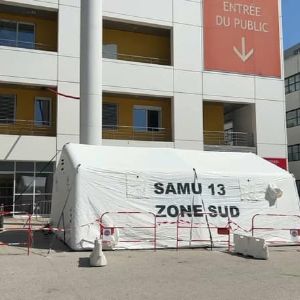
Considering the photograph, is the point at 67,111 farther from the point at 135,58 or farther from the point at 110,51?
the point at 135,58

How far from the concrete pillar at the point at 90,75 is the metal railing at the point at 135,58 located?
8.32 m

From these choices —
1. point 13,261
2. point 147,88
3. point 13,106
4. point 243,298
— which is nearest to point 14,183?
point 13,106

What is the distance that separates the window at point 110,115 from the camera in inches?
1198

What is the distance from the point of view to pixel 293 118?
184 ft

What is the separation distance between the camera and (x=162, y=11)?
3088cm

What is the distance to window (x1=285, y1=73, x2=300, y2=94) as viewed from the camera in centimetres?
5535

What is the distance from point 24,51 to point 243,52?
1372cm

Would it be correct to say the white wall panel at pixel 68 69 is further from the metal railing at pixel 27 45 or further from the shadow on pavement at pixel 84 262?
the shadow on pavement at pixel 84 262

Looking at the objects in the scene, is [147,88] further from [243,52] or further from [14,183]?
[14,183]

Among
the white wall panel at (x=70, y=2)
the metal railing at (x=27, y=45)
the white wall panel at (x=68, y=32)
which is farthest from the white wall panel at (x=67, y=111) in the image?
the white wall panel at (x=70, y=2)

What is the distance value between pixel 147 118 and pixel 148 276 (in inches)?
843

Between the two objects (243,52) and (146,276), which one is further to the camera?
(243,52)

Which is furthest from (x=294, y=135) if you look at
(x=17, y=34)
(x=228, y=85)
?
(x=17, y=34)

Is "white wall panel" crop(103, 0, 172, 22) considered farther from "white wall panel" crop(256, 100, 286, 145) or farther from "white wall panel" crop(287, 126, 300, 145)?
"white wall panel" crop(287, 126, 300, 145)
